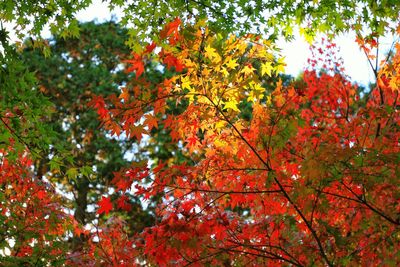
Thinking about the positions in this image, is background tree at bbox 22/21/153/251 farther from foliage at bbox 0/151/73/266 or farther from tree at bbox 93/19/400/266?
tree at bbox 93/19/400/266

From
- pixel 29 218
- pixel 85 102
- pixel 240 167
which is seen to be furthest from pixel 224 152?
pixel 85 102

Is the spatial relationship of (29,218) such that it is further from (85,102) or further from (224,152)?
(85,102)

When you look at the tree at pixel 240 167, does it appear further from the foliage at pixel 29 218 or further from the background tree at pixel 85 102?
the background tree at pixel 85 102

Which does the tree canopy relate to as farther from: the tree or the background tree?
the background tree

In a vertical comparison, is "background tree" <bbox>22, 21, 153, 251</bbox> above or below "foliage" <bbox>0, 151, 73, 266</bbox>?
above

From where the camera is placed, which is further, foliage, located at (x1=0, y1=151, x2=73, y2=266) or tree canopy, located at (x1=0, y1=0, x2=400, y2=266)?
foliage, located at (x1=0, y1=151, x2=73, y2=266)

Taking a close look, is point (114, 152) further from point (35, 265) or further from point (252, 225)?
point (252, 225)

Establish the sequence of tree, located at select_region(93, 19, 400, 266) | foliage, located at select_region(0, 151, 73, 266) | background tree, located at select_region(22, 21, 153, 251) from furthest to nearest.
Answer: background tree, located at select_region(22, 21, 153, 251), foliage, located at select_region(0, 151, 73, 266), tree, located at select_region(93, 19, 400, 266)

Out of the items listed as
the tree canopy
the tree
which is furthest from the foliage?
the tree

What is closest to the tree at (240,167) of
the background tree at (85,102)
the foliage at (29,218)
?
the foliage at (29,218)

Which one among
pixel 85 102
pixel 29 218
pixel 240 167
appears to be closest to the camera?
pixel 240 167

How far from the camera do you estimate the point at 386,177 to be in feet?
14.5

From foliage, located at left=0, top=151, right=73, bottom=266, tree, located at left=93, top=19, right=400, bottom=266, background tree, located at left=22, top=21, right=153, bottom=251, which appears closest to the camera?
tree, located at left=93, top=19, right=400, bottom=266

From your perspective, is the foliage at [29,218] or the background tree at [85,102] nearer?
the foliage at [29,218]
